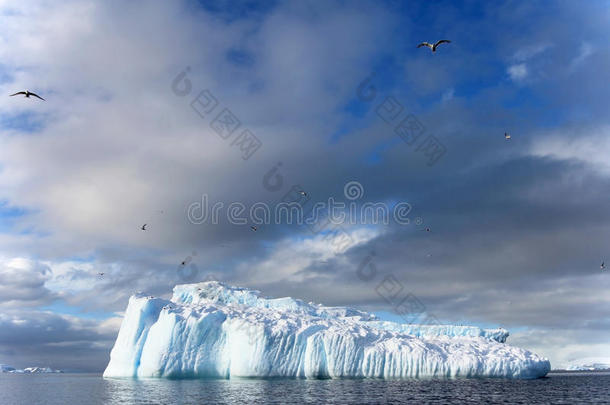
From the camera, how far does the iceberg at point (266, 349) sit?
56.0 metres

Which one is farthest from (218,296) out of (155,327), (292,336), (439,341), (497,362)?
(497,362)

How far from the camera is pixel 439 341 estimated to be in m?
66.2

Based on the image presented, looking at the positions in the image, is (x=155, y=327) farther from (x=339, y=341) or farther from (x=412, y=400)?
(x=412, y=400)

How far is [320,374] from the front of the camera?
57312 millimetres

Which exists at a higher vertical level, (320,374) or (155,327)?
(155,327)

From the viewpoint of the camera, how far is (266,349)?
55.3 m

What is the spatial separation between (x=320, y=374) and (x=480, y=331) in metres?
35.1

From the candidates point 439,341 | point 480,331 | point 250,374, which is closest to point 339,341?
point 250,374

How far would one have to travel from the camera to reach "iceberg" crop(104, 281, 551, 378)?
56.0 m

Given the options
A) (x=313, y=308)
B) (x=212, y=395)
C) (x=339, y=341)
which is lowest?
(x=212, y=395)

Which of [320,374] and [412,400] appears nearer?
[412,400]

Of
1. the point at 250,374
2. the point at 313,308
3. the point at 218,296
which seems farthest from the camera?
the point at 313,308

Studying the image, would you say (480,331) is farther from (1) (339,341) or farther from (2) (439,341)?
(1) (339,341)

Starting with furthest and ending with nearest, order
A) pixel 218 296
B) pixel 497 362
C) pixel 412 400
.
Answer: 1. pixel 218 296
2. pixel 497 362
3. pixel 412 400
